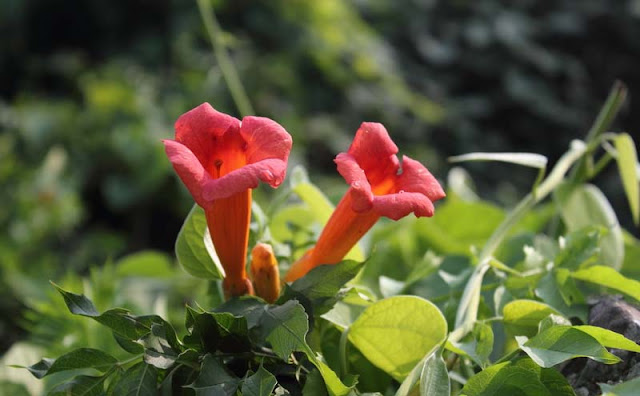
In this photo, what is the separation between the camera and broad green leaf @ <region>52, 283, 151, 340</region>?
0.38 metres

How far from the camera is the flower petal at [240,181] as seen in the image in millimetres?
360

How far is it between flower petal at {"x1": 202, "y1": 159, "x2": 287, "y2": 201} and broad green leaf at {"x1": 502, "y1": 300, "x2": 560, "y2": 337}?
179mm

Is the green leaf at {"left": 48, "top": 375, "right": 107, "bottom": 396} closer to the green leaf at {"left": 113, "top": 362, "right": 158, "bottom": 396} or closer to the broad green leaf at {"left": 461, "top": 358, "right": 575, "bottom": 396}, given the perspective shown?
the green leaf at {"left": 113, "top": 362, "right": 158, "bottom": 396}

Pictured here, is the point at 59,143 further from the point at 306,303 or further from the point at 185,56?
the point at 306,303

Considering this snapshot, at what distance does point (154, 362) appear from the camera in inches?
14.2

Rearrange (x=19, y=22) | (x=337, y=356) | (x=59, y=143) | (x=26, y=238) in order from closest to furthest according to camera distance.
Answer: (x=337, y=356) → (x=26, y=238) → (x=59, y=143) → (x=19, y=22)

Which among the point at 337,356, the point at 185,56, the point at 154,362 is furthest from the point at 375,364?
the point at 185,56

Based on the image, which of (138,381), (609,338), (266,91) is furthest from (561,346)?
(266,91)

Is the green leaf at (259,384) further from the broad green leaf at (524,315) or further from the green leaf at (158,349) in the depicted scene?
the broad green leaf at (524,315)

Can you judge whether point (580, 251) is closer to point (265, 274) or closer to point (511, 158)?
point (511, 158)

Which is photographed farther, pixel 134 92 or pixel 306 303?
pixel 134 92

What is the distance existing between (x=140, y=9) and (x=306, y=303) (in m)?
1.94

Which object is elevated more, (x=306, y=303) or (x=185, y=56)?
(x=306, y=303)

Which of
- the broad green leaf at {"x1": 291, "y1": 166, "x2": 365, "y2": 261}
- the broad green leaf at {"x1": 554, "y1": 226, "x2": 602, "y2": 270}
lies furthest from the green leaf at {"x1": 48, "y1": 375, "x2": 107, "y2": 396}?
the broad green leaf at {"x1": 554, "y1": 226, "x2": 602, "y2": 270}
